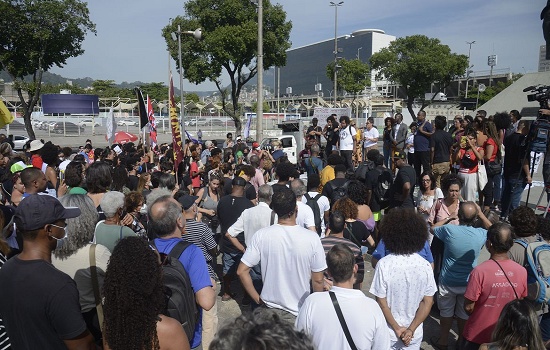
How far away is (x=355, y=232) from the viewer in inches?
179

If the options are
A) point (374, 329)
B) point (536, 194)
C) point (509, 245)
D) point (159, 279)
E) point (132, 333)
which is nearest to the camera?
point (132, 333)

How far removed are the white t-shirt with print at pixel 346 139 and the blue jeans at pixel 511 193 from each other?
15.4 feet

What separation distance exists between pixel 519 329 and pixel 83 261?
114 inches

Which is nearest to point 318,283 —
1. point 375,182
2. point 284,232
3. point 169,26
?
point 284,232

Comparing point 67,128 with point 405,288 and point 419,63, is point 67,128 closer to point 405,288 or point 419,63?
point 419,63

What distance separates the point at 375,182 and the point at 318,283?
3736 millimetres

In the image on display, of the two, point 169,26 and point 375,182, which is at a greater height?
point 169,26

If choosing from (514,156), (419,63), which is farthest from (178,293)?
(419,63)

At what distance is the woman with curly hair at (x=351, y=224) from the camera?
179 inches

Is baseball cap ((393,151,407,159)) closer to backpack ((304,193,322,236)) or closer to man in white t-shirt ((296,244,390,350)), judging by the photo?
backpack ((304,193,322,236))

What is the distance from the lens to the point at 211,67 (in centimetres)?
2756

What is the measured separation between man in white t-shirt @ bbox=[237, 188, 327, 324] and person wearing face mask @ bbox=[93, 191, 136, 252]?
1.10 metres

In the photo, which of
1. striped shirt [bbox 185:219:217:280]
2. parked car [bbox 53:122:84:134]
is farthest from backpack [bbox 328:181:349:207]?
parked car [bbox 53:122:84:134]

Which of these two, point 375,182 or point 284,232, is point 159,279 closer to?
point 284,232
